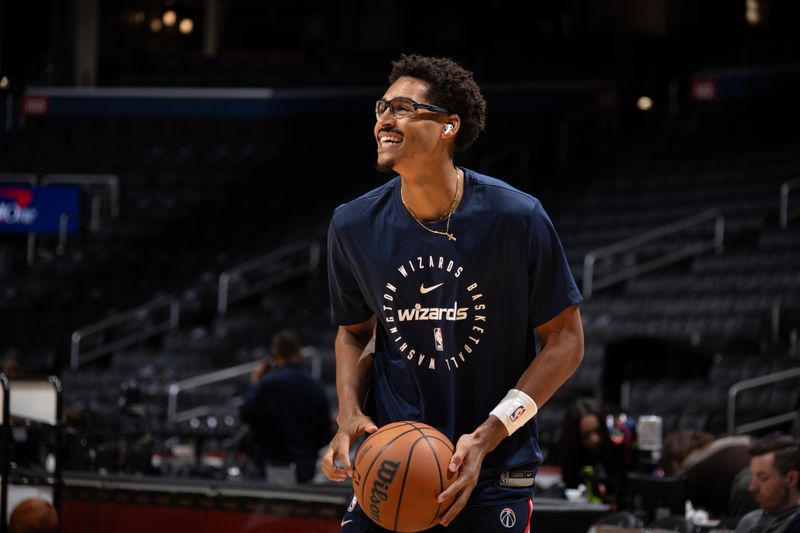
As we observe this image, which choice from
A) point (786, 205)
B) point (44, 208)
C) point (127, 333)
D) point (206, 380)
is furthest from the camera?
point (44, 208)

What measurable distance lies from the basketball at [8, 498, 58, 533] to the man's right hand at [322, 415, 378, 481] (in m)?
3.83

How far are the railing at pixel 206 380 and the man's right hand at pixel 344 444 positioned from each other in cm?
1303

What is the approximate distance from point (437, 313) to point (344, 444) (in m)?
0.39

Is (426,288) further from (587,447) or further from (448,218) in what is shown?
(587,447)

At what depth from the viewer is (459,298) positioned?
334cm

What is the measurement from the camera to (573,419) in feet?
27.8

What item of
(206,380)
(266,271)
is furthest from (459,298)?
(266,271)

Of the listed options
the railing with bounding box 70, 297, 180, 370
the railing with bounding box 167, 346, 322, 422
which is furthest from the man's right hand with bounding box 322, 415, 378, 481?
the railing with bounding box 70, 297, 180, 370

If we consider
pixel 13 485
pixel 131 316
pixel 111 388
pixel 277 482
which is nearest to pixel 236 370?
pixel 111 388

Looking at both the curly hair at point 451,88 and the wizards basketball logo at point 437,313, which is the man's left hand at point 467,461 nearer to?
the wizards basketball logo at point 437,313

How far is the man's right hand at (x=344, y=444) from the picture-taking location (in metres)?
3.31

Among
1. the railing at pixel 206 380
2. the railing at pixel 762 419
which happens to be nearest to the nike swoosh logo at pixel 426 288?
the railing at pixel 762 419

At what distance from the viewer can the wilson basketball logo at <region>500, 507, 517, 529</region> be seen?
10.7 feet

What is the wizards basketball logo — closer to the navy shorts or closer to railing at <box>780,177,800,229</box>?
A: the navy shorts
